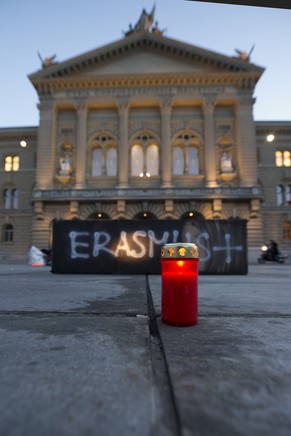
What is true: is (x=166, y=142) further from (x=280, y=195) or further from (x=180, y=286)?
(x=180, y=286)

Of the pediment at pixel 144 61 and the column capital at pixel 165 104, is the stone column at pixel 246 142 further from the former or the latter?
the column capital at pixel 165 104

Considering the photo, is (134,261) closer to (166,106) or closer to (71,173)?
(71,173)

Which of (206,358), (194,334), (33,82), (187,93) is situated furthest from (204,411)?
(33,82)

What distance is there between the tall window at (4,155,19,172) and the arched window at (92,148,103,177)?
26.9 feet

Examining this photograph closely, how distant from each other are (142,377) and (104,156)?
22.9m

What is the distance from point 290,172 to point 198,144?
8.99 m

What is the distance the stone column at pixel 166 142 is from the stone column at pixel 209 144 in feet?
9.43

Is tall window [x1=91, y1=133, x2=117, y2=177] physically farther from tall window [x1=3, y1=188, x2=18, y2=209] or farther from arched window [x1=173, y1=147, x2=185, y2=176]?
tall window [x1=3, y1=188, x2=18, y2=209]

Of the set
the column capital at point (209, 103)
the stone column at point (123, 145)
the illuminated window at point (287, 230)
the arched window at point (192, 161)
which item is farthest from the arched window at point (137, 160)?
the illuminated window at point (287, 230)

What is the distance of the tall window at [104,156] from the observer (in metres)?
22.7

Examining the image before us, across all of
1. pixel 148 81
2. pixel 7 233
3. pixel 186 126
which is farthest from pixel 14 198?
pixel 186 126

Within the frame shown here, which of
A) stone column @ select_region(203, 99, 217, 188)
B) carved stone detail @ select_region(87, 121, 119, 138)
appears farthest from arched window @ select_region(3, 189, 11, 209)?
stone column @ select_region(203, 99, 217, 188)

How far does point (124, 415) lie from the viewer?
686mm

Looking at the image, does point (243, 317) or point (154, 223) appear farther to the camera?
point (154, 223)
